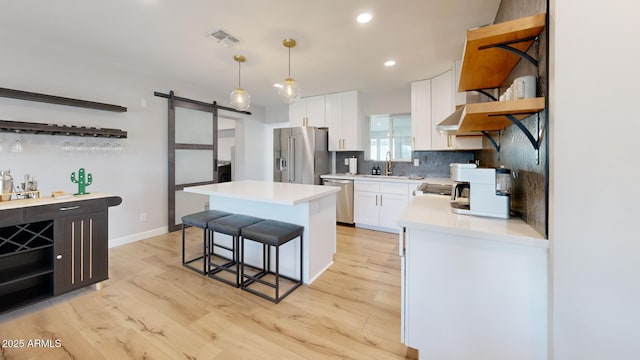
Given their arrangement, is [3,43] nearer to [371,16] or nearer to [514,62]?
[371,16]

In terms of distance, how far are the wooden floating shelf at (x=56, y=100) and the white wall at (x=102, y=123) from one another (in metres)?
0.09

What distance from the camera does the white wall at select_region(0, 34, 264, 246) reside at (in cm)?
269

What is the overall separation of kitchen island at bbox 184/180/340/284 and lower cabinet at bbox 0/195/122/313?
2.81 feet

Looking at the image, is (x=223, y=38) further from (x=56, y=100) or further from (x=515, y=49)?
(x=515, y=49)

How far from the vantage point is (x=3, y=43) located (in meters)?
2.57

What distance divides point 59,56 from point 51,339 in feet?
9.99

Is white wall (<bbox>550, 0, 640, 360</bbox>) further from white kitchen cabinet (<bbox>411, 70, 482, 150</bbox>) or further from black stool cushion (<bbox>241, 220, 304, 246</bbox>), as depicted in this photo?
white kitchen cabinet (<bbox>411, 70, 482, 150</bbox>)

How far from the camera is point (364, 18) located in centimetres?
218

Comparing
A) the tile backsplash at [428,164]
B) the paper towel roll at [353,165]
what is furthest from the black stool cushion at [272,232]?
the tile backsplash at [428,164]

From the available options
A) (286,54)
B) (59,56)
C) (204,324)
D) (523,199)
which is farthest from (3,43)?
(523,199)

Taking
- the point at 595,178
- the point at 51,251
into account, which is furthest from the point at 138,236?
the point at 595,178

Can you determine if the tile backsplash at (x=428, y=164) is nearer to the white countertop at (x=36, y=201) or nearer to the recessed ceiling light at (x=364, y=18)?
the recessed ceiling light at (x=364, y=18)

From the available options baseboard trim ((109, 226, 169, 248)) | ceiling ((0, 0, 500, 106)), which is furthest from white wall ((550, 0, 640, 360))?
baseboard trim ((109, 226, 169, 248))

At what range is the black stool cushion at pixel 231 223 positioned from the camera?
7.72 feet
